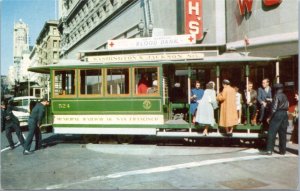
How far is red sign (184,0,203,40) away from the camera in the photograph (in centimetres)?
2058

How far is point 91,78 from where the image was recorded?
483 inches

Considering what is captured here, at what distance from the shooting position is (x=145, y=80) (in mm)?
11727

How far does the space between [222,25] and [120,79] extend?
10.1 meters

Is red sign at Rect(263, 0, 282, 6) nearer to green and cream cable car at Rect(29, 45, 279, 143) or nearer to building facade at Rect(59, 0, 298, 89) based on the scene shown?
building facade at Rect(59, 0, 298, 89)

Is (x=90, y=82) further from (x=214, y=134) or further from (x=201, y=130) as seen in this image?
(x=214, y=134)

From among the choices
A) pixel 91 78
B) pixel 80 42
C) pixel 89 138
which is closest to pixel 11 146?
pixel 89 138

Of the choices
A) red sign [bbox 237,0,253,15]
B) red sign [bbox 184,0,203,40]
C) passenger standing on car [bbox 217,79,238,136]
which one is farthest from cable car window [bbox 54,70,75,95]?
red sign [bbox 184,0,203,40]

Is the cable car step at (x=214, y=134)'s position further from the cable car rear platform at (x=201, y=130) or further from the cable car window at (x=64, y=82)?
the cable car window at (x=64, y=82)

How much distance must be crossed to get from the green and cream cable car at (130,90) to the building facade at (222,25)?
2.85 ft

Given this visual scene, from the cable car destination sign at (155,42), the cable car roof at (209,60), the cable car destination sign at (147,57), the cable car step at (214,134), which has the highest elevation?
→ the cable car destination sign at (155,42)

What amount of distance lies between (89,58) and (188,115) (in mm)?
3971

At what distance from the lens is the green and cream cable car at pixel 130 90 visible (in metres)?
11.3

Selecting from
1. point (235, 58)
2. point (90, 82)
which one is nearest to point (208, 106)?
point (235, 58)

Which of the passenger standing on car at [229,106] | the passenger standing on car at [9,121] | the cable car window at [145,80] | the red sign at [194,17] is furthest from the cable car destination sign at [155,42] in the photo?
the red sign at [194,17]
